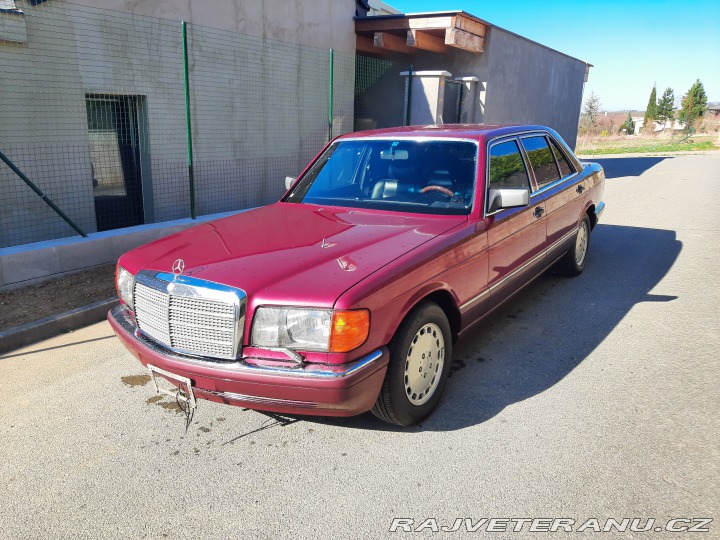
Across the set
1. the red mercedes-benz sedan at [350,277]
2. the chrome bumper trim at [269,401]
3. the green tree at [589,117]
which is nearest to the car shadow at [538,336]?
the red mercedes-benz sedan at [350,277]

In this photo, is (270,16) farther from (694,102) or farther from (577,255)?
(694,102)

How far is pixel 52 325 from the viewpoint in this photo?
4906 millimetres

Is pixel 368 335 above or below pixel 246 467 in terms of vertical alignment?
above

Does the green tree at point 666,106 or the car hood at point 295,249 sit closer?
the car hood at point 295,249

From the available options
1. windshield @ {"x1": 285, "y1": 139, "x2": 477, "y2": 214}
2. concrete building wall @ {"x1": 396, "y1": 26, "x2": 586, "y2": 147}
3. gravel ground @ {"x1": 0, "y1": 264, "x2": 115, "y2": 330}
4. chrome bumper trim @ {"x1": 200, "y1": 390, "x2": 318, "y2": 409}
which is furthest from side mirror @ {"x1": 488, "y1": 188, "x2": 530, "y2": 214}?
concrete building wall @ {"x1": 396, "y1": 26, "x2": 586, "y2": 147}

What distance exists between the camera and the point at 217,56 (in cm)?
930

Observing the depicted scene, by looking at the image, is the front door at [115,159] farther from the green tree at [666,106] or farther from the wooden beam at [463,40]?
the green tree at [666,106]

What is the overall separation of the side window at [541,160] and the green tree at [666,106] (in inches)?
3696

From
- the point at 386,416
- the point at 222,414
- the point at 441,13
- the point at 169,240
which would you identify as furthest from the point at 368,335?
the point at 441,13

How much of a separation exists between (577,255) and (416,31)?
791cm

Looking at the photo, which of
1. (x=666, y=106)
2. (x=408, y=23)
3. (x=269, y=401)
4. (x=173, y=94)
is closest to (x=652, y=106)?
(x=666, y=106)

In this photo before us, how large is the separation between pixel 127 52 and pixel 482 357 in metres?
6.78

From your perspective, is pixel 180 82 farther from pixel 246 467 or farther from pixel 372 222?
pixel 246 467

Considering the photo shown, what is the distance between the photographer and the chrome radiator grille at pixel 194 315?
9.27 ft
